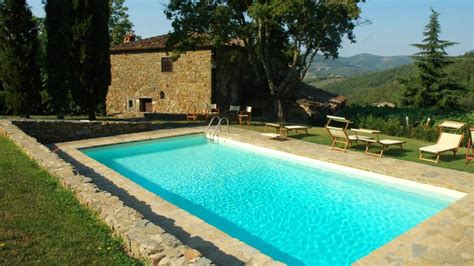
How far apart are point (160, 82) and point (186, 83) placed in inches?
88.1

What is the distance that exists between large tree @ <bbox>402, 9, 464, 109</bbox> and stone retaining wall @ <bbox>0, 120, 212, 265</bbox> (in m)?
34.7

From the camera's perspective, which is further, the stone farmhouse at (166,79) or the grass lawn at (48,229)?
the stone farmhouse at (166,79)

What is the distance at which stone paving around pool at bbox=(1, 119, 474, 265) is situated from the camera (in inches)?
186

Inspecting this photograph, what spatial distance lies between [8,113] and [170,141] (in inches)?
640

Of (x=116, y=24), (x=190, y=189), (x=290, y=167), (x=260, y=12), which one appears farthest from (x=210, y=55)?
(x=116, y=24)

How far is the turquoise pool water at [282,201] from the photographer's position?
19.6 ft

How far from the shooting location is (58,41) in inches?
675

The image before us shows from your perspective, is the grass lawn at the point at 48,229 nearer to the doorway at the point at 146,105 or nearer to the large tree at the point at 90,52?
the large tree at the point at 90,52

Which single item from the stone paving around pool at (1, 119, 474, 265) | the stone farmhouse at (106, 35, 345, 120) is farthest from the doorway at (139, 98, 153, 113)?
the stone paving around pool at (1, 119, 474, 265)

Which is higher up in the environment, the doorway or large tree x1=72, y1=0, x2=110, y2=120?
large tree x1=72, y1=0, x2=110, y2=120

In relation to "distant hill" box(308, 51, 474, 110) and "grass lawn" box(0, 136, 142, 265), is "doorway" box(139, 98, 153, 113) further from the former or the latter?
"distant hill" box(308, 51, 474, 110)

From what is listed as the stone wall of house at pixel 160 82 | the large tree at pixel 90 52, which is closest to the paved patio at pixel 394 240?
the large tree at pixel 90 52

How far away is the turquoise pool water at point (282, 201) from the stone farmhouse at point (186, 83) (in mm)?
10601

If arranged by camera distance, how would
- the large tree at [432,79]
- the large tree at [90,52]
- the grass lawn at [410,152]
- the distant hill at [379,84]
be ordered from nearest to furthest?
1. the grass lawn at [410,152]
2. the large tree at [90,52]
3. the large tree at [432,79]
4. the distant hill at [379,84]
